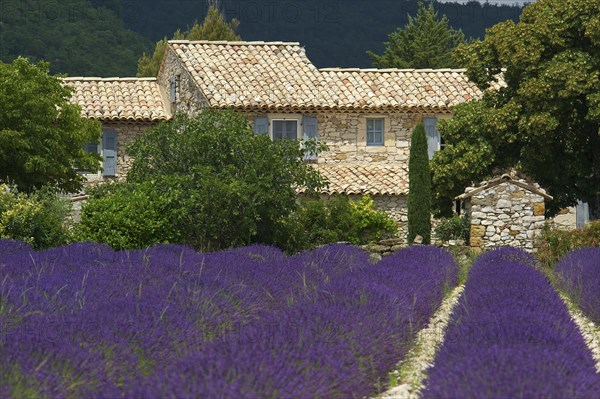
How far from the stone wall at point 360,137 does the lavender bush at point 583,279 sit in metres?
11.4

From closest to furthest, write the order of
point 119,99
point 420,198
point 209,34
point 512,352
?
point 512,352 < point 420,198 < point 119,99 < point 209,34

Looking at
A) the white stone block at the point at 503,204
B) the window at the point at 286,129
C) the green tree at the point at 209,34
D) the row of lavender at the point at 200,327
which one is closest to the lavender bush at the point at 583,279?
the row of lavender at the point at 200,327

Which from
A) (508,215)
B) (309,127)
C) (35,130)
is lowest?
(508,215)

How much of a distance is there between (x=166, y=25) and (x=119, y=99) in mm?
27040

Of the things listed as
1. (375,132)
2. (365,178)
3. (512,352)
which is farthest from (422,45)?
(512,352)

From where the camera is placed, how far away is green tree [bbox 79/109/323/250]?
18.1 metres

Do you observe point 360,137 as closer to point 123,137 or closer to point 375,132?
point 375,132

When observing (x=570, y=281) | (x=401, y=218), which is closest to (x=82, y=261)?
(x=570, y=281)

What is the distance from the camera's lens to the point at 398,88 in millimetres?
27938

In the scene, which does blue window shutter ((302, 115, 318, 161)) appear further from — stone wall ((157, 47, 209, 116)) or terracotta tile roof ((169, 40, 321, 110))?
stone wall ((157, 47, 209, 116))

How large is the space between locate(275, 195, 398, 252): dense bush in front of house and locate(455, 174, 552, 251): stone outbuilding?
125 inches

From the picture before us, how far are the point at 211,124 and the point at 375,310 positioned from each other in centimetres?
1155

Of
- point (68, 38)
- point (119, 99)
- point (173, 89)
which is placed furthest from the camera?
point (68, 38)

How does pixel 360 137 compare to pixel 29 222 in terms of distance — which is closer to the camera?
pixel 29 222
